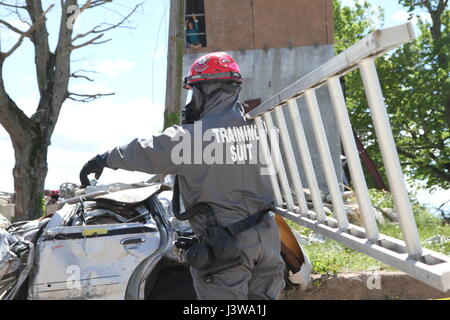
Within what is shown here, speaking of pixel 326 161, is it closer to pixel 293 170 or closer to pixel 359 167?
pixel 359 167

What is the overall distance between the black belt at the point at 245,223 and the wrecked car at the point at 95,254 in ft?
3.22

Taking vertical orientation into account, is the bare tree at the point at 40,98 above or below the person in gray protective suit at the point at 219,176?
above

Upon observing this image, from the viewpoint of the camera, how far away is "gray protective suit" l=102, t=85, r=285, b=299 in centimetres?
362

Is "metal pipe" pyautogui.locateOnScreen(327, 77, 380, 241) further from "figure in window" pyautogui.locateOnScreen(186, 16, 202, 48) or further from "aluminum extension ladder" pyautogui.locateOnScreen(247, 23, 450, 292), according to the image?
"figure in window" pyautogui.locateOnScreen(186, 16, 202, 48)

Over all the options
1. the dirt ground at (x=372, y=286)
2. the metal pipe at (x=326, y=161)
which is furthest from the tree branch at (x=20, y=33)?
the metal pipe at (x=326, y=161)

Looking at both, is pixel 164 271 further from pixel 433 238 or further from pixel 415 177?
pixel 415 177

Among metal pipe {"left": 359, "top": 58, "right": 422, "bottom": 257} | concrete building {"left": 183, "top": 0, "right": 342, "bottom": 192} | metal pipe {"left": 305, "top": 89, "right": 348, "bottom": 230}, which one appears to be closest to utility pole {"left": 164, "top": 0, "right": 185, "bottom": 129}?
concrete building {"left": 183, "top": 0, "right": 342, "bottom": 192}

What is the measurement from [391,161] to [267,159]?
154 centimetres

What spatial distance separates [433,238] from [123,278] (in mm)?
5753

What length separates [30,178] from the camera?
11.6 m

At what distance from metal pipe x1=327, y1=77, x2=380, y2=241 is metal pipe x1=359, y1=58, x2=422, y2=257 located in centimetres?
35

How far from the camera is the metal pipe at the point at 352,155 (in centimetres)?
290

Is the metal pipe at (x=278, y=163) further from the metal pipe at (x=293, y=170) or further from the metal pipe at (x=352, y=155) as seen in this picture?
the metal pipe at (x=352, y=155)
